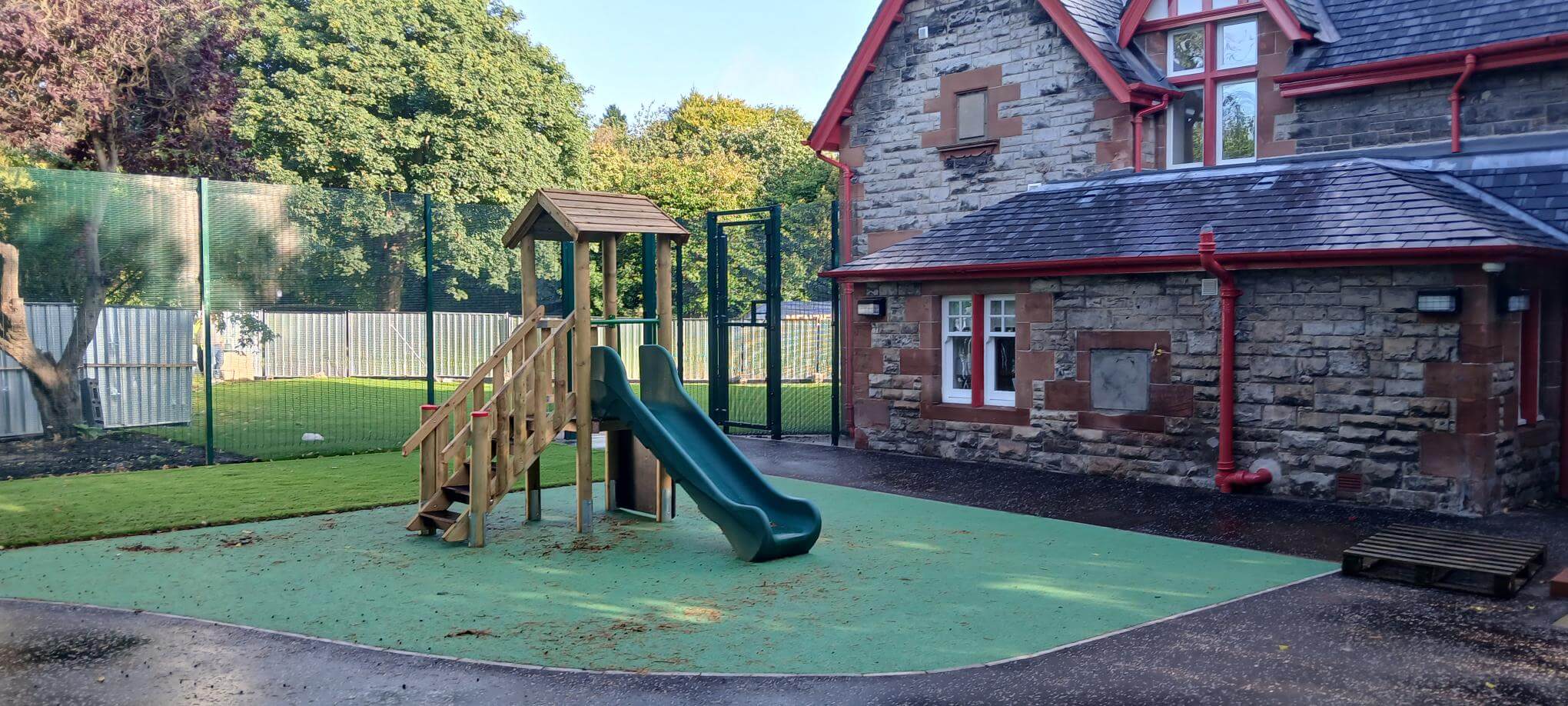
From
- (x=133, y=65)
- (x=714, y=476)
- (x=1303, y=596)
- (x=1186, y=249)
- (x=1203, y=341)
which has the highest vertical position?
(x=133, y=65)

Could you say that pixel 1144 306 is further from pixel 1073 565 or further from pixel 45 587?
pixel 45 587

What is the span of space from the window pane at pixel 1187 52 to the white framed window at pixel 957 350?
14.5 feet

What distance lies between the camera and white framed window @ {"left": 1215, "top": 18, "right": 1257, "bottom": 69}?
14.9 metres

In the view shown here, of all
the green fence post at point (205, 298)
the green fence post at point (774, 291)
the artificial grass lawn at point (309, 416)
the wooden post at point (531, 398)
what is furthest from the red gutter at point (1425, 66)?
the green fence post at point (205, 298)

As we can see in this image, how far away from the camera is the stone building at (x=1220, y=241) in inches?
443

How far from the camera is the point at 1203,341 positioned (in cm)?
1263

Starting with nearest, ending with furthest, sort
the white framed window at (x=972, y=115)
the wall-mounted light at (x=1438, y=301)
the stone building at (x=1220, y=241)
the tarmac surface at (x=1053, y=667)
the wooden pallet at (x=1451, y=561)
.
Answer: the tarmac surface at (x=1053, y=667) < the wooden pallet at (x=1451, y=561) < the wall-mounted light at (x=1438, y=301) < the stone building at (x=1220, y=241) < the white framed window at (x=972, y=115)

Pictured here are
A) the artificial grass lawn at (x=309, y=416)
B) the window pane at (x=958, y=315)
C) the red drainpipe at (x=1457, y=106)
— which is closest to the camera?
the red drainpipe at (x=1457, y=106)

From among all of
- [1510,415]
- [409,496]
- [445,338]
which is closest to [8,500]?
[409,496]

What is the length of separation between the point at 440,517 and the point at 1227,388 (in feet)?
26.3

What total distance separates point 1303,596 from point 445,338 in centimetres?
1239

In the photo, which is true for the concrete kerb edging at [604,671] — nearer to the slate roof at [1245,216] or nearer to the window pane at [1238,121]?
the slate roof at [1245,216]

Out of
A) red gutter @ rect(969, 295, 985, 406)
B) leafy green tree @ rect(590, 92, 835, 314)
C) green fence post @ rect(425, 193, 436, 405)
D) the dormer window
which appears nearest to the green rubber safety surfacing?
red gutter @ rect(969, 295, 985, 406)

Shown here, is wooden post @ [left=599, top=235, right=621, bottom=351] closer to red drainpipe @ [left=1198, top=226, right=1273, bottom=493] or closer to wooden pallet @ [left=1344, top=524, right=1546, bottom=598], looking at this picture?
red drainpipe @ [left=1198, top=226, right=1273, bottom=493]
